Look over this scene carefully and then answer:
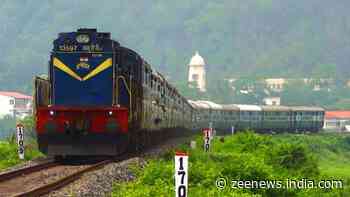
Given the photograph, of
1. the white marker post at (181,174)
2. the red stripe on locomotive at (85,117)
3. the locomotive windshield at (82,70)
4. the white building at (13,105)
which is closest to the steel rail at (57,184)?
the red stripe on locomotive at (85,117)

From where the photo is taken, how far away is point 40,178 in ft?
56.9

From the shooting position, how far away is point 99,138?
21.9 metres

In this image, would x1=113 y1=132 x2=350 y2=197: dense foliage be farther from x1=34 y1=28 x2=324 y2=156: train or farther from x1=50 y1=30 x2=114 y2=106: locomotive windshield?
x1=50 y1=30 x2=114 y2=106: locomotive windshield

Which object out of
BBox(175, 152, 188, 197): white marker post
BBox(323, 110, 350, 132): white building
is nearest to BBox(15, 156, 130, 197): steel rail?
BBox(175, 152, 188, 197): white marker post

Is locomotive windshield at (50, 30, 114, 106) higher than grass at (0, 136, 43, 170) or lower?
higher

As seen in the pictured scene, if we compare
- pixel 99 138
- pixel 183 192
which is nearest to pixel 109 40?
pixel 99 138

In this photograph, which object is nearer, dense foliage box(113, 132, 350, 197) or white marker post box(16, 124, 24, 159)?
dense foliage box(113, 132, 350, 197)

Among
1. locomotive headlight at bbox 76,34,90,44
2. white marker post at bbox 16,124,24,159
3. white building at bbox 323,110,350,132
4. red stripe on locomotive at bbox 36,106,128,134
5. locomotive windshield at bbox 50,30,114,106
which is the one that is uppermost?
locomotive headlight at bbox 76,34,90,44

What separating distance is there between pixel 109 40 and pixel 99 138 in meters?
3.12

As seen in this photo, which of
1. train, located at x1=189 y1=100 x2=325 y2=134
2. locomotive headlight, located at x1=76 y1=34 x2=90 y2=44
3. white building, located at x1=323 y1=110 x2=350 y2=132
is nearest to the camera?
locomotive headlight, located at x1=76 y1=34 x2=90 y2=44

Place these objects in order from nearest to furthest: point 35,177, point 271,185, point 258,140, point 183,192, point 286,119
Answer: point 183,192, point 35,177, point 271,185, point 258,140, point 286,119

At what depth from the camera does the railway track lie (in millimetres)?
14783

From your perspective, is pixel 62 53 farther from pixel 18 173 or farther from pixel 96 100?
pixel 18 173

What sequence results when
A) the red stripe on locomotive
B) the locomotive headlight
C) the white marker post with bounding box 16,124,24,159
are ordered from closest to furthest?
1. the red stripe on locomotive
2. the locomotive headlight
3. the white marker post with bounding box 16,124,24,159
